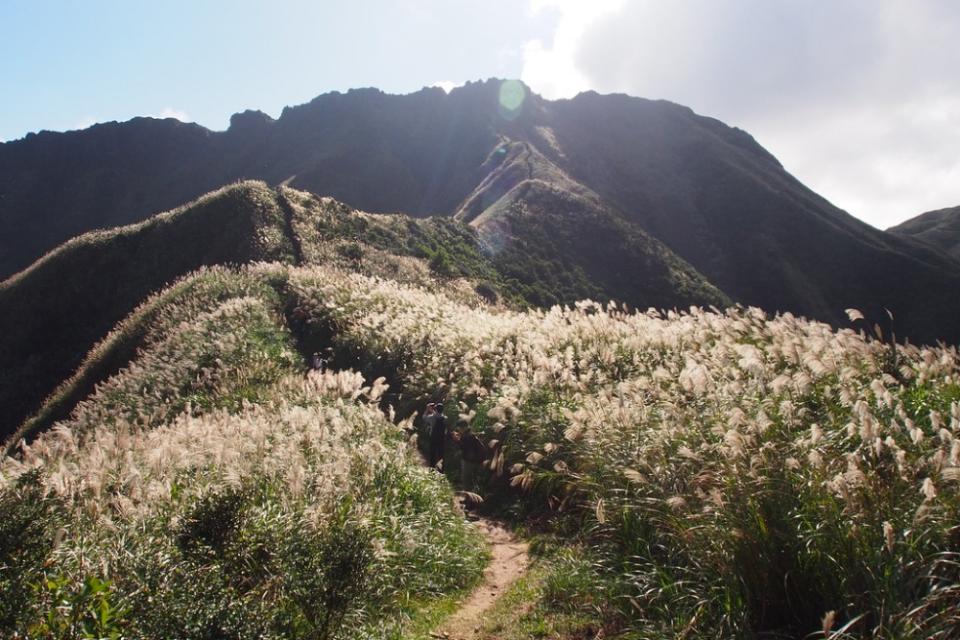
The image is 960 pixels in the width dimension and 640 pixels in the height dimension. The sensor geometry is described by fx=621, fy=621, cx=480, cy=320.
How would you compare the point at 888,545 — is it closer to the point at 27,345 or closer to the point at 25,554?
the point at 25,554

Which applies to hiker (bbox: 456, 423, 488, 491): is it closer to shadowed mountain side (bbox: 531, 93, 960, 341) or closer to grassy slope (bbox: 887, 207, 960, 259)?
shadowed mountain side (bbox: 531, 93, 960, 341)

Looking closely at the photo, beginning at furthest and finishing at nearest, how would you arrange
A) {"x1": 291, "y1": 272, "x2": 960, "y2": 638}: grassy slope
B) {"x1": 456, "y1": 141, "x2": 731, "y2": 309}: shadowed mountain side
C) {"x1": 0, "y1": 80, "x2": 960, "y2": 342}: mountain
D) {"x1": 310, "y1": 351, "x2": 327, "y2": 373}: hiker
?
{"x1": 0, "y1": 80, "x2": 960, "y2": 342}: mountain, {"x1": 456, "y1": 141, "x2": 731, "y2": 309}: shadowed mountain side, {"x1": 310, "y1": 351, "x2": 327, "y2": 373}: hiker, {"x1": 291, "y1": 272, "x2": 960, "y2": 638}: grassy slope

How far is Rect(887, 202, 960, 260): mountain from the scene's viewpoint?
4119 inches

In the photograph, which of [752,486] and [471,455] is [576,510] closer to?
[471,455]

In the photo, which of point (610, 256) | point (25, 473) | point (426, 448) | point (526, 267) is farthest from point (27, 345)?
point (610, 256)

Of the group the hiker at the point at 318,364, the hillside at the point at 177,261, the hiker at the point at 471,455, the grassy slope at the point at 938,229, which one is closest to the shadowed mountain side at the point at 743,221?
the grassy slope at the point at 938,229

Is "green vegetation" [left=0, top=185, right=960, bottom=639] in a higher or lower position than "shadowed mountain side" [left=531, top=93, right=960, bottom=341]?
lower

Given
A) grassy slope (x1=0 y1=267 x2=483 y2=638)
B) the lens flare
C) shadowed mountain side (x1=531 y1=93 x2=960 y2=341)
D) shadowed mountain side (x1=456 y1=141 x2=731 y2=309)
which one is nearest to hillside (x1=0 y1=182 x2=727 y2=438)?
shadowed mountain side (x1=456 y1=141 x2=731 y2=309)

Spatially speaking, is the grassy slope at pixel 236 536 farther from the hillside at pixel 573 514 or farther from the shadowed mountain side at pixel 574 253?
the shadowed mountain side at pixel 574 253

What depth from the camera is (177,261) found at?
28.4 meters

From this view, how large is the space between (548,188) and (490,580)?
61661mm

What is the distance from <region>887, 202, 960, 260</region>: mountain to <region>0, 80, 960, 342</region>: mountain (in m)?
18.2

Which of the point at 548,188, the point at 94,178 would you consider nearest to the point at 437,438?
the point at 548,188

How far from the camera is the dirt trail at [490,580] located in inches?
195
